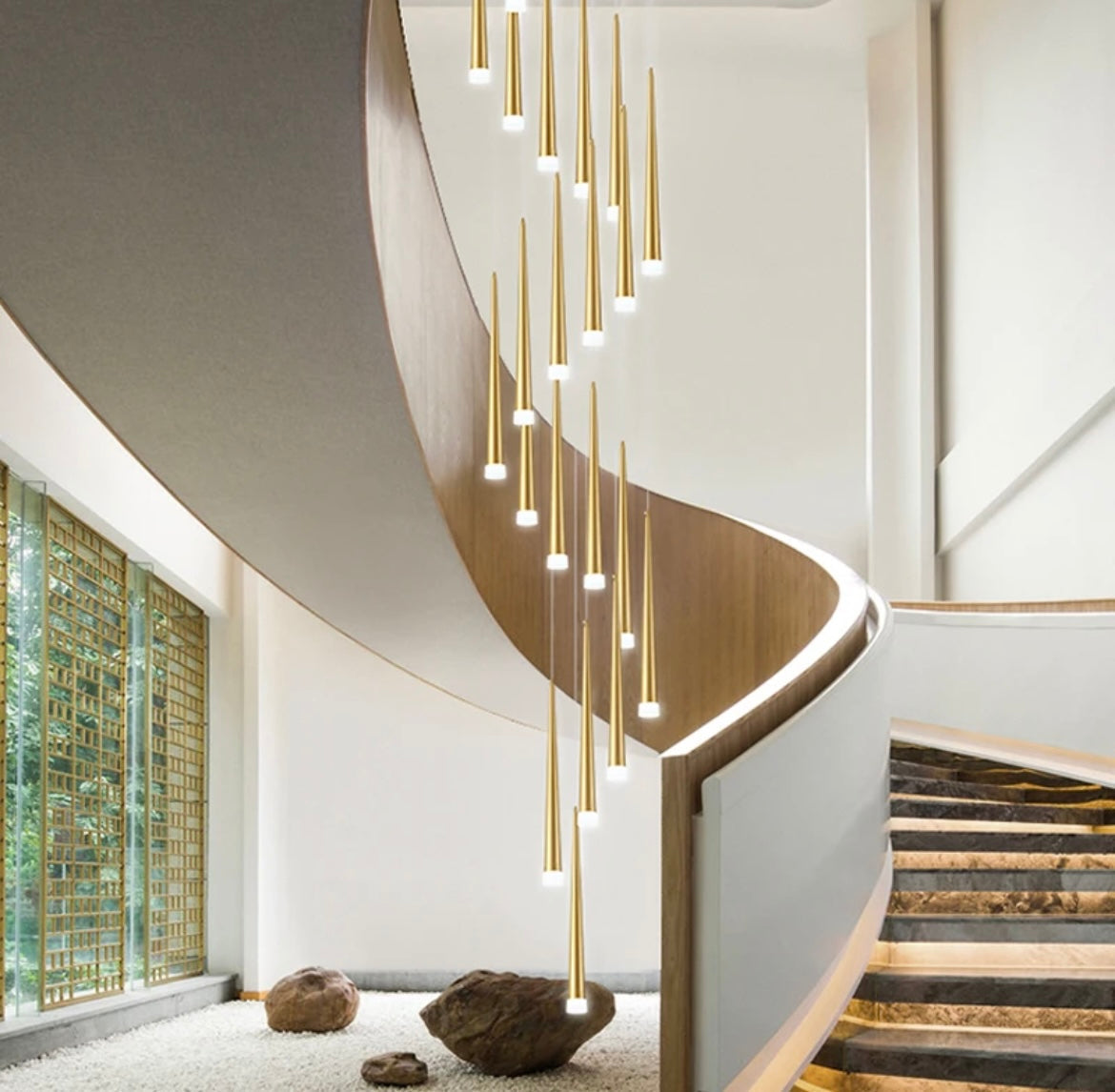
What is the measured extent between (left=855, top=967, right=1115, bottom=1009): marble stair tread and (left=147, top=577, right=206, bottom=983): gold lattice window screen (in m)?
5.60

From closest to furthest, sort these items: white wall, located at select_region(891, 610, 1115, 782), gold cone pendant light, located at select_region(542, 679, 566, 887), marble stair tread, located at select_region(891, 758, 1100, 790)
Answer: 1. gold cone pendant light, located at select_region(542, 679, 566, 887)
2. marble stair tread, located at select_region(891, 758, 1100, 790)
3. white wall, located at select_region(891, 610, 1115, 782)

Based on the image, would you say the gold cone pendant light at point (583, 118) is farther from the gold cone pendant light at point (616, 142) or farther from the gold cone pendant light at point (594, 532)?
the gold cone pendant light at point (594, 532)

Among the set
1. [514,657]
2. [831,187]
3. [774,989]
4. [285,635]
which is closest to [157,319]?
[774,989]

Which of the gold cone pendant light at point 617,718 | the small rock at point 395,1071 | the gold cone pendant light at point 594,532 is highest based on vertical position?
the gold cone pendant light at point 594,532

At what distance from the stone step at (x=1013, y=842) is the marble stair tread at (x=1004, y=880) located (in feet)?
0.98

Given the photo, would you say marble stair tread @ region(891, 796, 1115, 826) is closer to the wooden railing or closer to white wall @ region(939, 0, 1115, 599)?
the wooden railing

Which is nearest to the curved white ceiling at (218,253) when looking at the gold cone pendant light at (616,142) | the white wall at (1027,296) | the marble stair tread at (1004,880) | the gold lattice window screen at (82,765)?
the gold cone pendant light at (616,142)

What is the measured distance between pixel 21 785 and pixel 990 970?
15.1 ft

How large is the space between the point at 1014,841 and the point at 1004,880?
45 cm

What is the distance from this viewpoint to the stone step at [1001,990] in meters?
4.91

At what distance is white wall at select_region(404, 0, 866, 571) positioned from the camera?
12211 mm

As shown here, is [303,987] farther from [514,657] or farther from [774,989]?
[774,989]

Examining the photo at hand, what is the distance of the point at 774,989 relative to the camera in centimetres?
419

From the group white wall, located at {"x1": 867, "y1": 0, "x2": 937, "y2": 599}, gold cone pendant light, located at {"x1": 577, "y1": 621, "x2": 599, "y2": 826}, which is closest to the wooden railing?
gold cone pendant light, located at {"x1": 577, "y1": 621, "x2": 599, "y2": 826}
